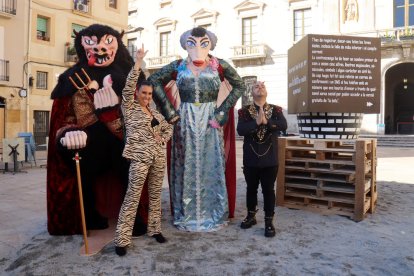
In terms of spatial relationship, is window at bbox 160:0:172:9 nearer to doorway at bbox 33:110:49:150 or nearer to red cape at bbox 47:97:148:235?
doorway at bbox 33:110:49:150

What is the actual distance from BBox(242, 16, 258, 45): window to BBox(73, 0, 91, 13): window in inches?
367

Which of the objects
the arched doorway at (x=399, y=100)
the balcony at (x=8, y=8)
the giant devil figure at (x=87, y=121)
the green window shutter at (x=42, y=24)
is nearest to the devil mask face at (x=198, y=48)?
the giant devil figure at (x=87, y=121)

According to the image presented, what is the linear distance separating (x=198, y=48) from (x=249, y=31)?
20.2 metres

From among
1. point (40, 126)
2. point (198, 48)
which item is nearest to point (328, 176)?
point (198, 48)

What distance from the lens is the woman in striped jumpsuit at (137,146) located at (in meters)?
3.18

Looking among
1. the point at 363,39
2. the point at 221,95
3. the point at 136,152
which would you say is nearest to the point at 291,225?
the point at 221,95

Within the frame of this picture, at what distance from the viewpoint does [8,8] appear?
15906 mm

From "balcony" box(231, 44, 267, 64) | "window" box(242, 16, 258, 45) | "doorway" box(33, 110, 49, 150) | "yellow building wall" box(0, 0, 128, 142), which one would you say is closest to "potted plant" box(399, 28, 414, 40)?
"balcony" box(231, 44, 267, 64)

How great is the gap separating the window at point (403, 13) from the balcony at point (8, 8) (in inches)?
706

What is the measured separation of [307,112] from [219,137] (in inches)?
43.5

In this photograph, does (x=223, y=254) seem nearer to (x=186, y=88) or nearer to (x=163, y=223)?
(x=163, y=223)

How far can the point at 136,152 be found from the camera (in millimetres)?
3193

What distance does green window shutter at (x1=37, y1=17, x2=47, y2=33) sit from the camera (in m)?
17.3

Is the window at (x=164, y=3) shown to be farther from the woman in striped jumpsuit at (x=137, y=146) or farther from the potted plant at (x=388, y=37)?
the woman in striped jumpsuit at (x=137, y=146)
